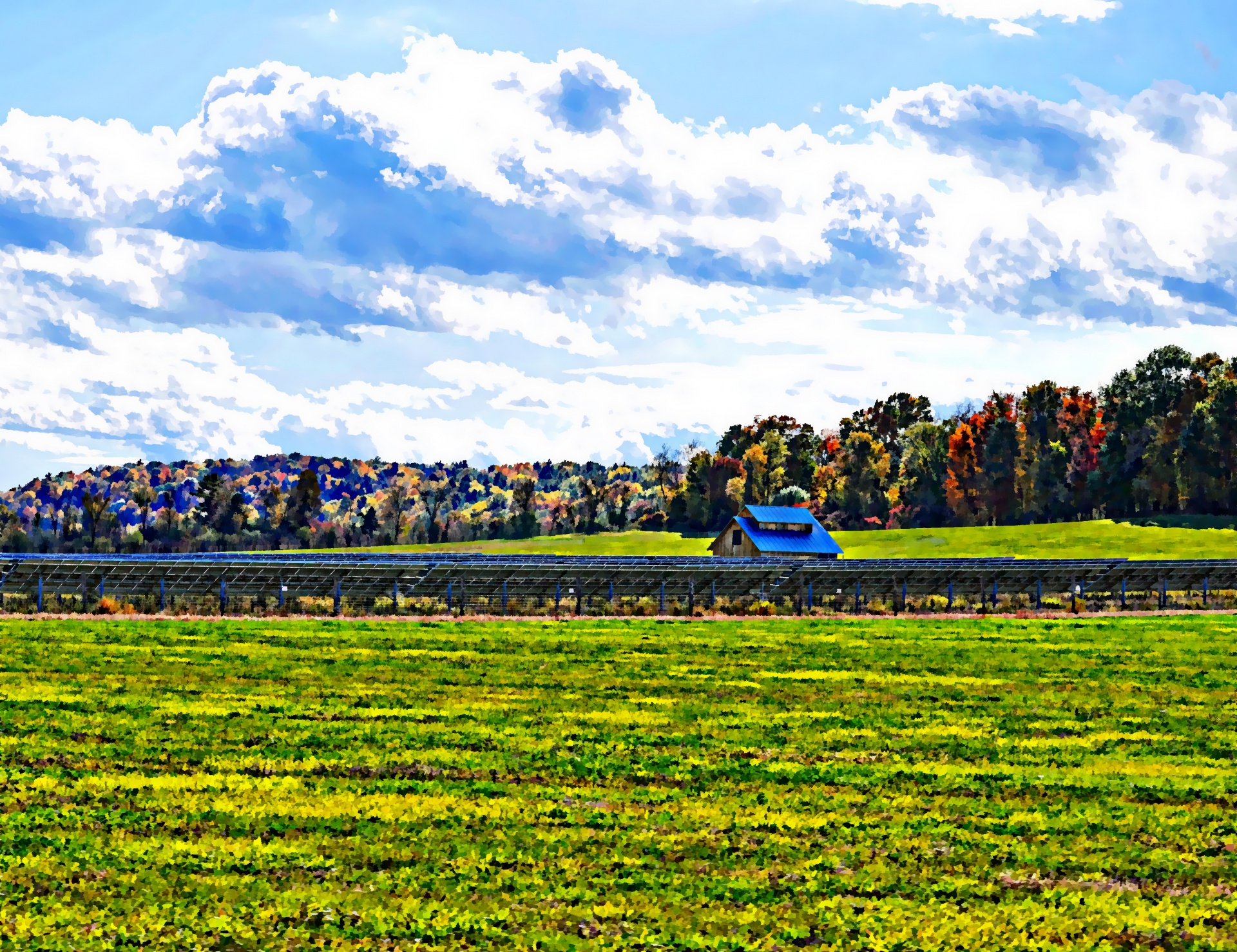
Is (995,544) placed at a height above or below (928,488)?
below

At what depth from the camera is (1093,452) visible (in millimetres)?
180375

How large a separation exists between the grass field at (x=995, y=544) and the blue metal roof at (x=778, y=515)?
14185mm

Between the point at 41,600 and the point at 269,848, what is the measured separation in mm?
53612

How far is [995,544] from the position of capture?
154 meters

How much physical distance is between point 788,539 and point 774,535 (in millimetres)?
1478

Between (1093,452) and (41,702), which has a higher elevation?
(1093,452)

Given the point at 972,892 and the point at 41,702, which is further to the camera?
the point at 41,702

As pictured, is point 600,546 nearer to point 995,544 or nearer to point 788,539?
point 995,544

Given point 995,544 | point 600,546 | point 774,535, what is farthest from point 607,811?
point 600,546

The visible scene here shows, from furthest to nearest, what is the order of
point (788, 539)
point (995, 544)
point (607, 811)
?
point (995, 544) → point (788, 539) → point (607, 811)

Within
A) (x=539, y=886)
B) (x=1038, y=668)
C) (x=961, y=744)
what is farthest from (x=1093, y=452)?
(x=539, y=886)

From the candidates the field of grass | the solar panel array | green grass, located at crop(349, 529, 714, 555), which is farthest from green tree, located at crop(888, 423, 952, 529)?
the field of grass

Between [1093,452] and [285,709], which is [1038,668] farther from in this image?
[1093,452]

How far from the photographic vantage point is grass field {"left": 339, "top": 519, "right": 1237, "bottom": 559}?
460ft
